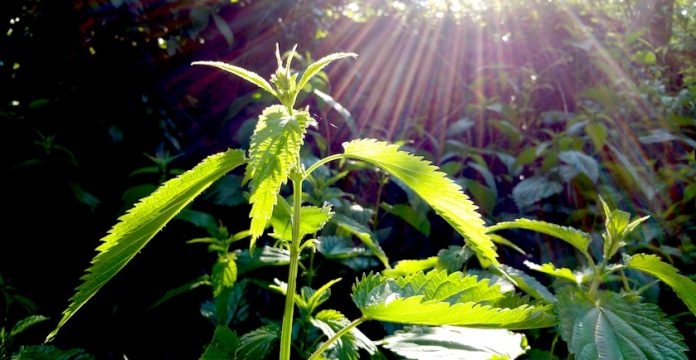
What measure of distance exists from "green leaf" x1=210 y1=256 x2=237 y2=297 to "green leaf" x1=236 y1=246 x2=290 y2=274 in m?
0.07

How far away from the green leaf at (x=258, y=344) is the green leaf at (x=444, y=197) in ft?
1.89

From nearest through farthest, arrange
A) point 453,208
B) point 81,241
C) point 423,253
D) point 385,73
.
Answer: point 453,208 → point 81,241 → point 423,253 → point 385,73

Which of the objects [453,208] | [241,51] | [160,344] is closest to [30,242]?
[160,344]

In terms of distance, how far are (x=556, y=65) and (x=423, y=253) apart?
72.0 inches

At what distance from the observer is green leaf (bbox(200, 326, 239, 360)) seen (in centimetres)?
110

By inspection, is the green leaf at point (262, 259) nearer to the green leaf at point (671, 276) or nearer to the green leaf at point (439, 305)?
the green leaf at point (439, 305)

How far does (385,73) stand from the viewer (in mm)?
3291

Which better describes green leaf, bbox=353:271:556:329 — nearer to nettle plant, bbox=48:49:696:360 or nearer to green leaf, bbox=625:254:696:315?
nettle plant, bbox=48:49:696:360

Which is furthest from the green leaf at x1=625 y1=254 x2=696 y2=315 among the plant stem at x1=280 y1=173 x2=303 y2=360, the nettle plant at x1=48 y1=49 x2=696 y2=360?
the plant stem at x1=280 y1=173 x2=303 y2=360

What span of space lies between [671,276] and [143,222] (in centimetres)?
88

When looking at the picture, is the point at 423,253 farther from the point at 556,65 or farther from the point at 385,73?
the point at 556,65

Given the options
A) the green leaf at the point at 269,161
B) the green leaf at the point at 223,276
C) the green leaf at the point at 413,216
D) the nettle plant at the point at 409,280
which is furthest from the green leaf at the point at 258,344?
the green leaf at the point at 413,216

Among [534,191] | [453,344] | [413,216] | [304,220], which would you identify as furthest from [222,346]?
[534,191]

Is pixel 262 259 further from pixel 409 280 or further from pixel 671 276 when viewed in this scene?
pixel 671 276
